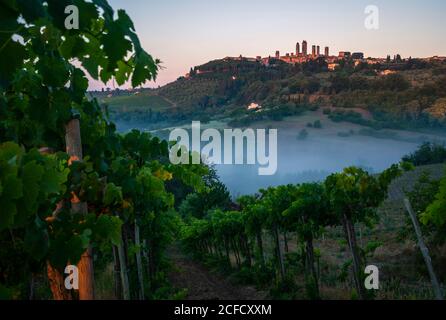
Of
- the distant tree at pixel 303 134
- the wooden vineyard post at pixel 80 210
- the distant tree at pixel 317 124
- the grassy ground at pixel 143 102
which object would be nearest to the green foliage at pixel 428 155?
the distant tree at pixel 317 124

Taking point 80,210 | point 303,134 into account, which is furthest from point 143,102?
point 80,210

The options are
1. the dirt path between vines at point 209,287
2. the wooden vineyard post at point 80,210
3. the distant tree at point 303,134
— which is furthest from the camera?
the distant tree at point 303,134

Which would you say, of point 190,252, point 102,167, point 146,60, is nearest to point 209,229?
point 190,252

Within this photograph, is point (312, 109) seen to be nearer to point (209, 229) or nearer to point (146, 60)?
point (209, 229)

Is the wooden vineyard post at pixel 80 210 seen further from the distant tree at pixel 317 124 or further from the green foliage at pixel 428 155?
the distant tree at pixel 317 124

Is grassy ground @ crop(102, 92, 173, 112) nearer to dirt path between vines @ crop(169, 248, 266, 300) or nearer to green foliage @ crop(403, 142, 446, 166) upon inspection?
green foliage @ crop(403, 142, 446, 166)

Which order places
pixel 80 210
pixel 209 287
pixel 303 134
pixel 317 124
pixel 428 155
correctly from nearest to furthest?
pixel 80 210, pixel 209 287, pixel 428 155, pixel 317 124, pixel 303 134

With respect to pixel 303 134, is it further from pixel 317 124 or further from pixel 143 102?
pixel 143 102

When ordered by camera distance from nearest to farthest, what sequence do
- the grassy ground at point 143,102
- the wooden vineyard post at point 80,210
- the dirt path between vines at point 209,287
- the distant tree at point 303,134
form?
the wooden vineyard post at point 80,210 → the dirt path between vines at point 209,287 → the grassy ground at point 143,102 → the distant tree at point 303,134

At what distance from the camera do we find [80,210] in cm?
283

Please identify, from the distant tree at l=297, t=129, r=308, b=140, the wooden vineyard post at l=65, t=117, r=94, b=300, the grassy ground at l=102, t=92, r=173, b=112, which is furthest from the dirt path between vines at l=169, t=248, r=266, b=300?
→ the distant tree at l=297, t=129, r=308, b=140

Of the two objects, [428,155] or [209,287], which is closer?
[209,287]

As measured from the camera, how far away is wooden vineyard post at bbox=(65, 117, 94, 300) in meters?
2.85

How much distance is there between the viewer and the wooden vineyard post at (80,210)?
2846 mm
